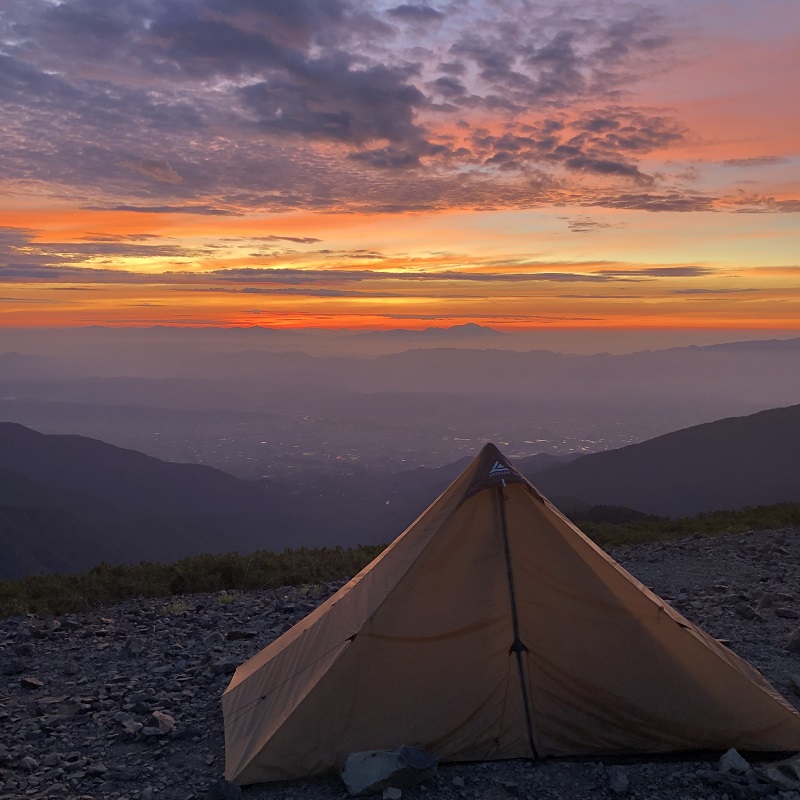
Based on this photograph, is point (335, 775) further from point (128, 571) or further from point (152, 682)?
point (128, 571)

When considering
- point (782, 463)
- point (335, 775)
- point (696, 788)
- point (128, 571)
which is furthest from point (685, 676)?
point (782, 463)

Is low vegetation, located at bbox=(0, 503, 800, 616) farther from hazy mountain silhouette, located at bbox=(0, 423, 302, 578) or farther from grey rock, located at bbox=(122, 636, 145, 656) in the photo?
hazy mountain silhouette, located at bbox=(0, 423, 302, 578)

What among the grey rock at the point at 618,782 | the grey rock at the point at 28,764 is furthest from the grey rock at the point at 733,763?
the grey rock at the point at 28,764

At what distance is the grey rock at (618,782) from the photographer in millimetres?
7055

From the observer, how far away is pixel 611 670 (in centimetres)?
798

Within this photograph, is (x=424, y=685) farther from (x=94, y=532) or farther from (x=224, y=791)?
(x=94, y=532)

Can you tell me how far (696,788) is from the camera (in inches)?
281

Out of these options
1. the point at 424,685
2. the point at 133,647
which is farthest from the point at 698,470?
the point at 424,685

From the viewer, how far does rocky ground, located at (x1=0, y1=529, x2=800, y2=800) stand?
24.0ft

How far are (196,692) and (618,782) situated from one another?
610 cm

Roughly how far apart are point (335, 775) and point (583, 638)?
3.16 meters

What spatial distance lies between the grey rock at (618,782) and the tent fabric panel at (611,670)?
587 millimetres

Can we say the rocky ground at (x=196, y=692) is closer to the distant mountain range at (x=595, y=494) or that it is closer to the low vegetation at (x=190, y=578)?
the low vegetation at (x=190, y=578)

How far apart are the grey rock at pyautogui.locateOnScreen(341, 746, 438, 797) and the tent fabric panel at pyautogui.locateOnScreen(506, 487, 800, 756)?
1382 millimetres
